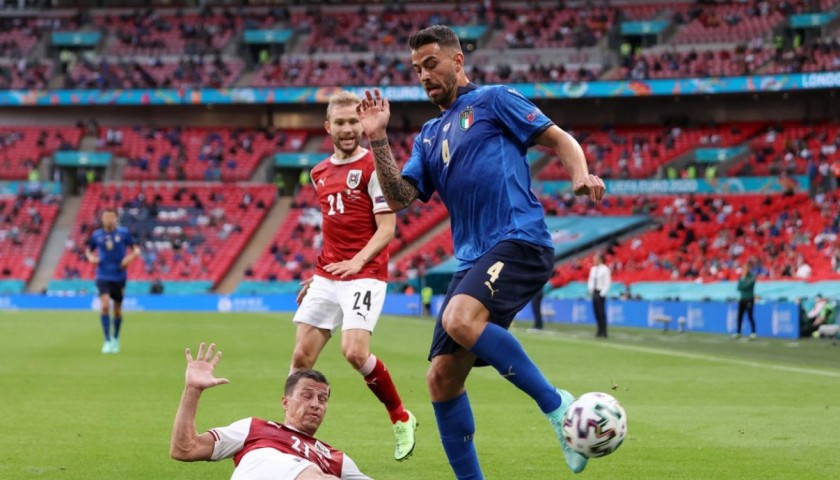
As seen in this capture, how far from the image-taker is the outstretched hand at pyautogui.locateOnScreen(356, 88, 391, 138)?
21.4 feet

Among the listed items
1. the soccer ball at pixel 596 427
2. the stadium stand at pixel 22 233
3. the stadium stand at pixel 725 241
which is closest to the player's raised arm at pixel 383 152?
the soccer ball at pixel 596 427

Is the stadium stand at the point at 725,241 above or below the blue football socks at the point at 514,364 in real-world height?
below

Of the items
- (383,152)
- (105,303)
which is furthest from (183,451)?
(105,303)

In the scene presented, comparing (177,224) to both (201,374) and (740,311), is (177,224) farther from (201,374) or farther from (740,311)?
(201,374)

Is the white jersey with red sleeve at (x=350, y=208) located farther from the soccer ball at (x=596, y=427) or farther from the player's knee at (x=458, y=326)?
the soccer ball at (x=596, y=427)

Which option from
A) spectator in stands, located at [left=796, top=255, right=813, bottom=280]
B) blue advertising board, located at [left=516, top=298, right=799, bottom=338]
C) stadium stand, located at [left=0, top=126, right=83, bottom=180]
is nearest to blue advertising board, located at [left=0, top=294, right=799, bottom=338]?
blue advertising board, located at [left=516, top=298, right=799, bottom=338]

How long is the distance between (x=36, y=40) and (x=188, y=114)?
381 inches

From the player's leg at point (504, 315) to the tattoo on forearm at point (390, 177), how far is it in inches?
29.7

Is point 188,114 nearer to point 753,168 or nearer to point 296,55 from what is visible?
point 296,55

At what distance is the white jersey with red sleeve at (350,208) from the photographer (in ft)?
29.5

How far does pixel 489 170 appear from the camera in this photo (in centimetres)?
632

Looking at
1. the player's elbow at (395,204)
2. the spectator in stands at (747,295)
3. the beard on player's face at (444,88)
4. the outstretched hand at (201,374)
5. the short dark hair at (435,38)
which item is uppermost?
the short dark hair at (435,38)

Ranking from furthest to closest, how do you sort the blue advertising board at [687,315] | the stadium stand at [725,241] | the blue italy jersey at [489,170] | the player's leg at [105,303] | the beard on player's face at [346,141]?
the stadium stand at [725,241], the blue advertising board at [687,315], the player's leg at [105,303], the beard on player's face at [346,141], the blue italy jersey at [489,170]

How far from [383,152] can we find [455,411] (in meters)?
1.52
